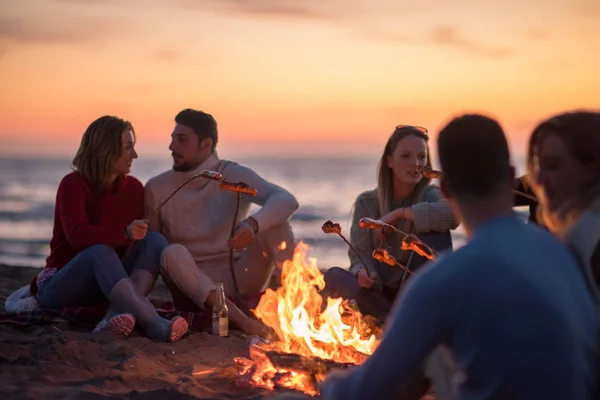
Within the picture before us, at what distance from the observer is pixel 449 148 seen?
2.45 m

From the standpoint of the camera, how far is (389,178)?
698 centimetres

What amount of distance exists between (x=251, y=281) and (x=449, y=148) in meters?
5.17

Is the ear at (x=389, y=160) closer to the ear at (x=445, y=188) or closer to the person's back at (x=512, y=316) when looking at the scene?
the ear at (x=445, y=188)

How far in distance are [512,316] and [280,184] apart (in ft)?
110

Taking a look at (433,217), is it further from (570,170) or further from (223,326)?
(570,170)

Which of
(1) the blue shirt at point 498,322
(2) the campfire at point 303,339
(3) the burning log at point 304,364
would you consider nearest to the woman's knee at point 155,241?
(2) the campfire at point 303,339

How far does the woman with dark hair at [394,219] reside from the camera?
21.4ft

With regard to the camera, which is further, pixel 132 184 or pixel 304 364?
pixel 132 184

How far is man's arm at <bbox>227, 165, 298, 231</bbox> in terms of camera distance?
23.2 ft

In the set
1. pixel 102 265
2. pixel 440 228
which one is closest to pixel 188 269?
pixel 102 265

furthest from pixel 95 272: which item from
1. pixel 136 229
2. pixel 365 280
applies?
pixel 365 280

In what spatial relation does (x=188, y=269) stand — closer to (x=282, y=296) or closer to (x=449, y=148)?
(x=282, y=296)

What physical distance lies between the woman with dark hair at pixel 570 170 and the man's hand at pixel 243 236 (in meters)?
4.07

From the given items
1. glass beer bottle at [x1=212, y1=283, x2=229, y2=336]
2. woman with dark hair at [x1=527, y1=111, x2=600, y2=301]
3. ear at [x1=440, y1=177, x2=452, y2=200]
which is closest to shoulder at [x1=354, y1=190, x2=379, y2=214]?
glass beer bottle at [x1=212, y1=283, x2=229, y2=336]
